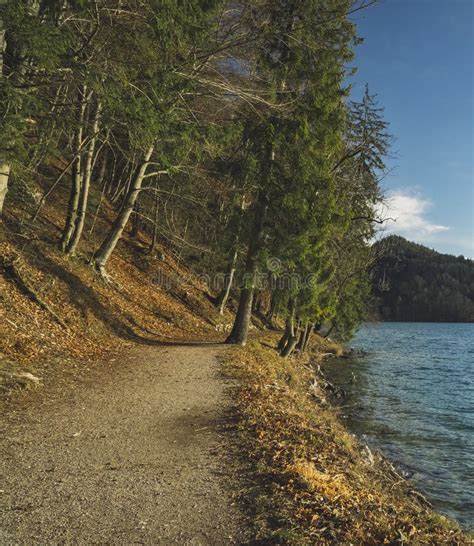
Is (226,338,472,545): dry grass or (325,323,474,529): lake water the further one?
(325,323,474,529): lake water

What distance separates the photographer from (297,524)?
4.27 m

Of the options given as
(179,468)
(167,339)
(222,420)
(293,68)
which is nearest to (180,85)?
(222,420)

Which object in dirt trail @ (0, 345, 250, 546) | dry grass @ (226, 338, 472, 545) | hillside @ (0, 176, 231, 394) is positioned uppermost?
hillside @ (0, 176, 231, 394)

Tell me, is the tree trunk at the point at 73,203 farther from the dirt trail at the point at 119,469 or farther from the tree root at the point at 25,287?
the dirt trail at the point at 119,469

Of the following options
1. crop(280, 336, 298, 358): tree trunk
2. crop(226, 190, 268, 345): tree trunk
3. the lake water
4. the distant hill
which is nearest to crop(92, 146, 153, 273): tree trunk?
crop(226, 190, 268, 345): tree trunk

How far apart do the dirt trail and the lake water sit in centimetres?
496

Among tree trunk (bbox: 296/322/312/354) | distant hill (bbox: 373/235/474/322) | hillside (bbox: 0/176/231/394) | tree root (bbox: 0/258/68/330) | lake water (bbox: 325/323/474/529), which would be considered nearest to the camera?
lake water (bbox: 325/323/474/529)

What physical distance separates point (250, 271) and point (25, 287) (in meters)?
6.91

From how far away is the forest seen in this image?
7.99m

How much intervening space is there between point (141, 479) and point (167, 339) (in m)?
12.5

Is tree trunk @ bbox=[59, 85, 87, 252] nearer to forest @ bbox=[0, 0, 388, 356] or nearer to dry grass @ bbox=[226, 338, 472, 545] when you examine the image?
forest @ bbox=[0, 0, 388, 356]

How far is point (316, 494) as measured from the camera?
486cm

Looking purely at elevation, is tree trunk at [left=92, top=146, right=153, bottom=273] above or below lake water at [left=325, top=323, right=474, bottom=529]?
above

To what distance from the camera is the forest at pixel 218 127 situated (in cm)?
799
